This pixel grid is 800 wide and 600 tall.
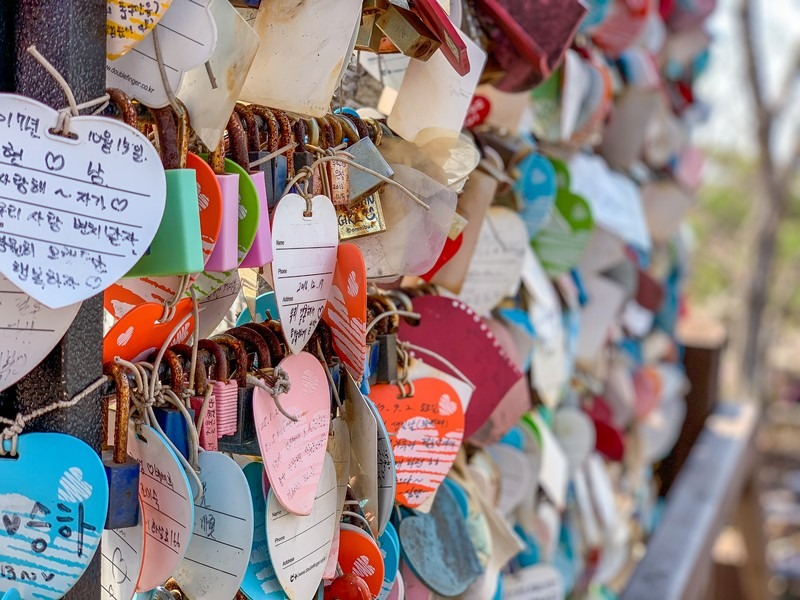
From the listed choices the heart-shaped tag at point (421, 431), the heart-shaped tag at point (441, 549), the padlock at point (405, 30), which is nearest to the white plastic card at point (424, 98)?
the padlock at point (405, 30)

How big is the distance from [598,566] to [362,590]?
1.05 meters

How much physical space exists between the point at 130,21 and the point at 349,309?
203 mm

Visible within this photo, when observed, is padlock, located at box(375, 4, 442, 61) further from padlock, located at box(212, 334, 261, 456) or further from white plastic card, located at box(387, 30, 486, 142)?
padlock, located at box(212, 334, 261, 456)

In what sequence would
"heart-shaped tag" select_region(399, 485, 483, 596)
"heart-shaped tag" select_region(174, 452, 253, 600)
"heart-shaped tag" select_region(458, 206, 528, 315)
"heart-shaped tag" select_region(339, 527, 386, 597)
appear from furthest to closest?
"heart-shaped tag" select_region(458, 206, 528, 315), "heart-shaped tag" select_region(399, 485, 483, 596), "heart-shaped tag" select_region(339, 527, 386, 597), "heart-shaped tag" select_region(174, 452, 253, 600)

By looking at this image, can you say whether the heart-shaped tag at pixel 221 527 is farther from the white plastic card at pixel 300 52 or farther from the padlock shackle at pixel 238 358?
the white plastic card at pixel 300 52

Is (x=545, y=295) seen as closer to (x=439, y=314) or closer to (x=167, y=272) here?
(x=439, y=314)

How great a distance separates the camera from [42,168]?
0.36 meters

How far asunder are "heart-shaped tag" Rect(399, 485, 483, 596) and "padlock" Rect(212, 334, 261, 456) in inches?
7.7

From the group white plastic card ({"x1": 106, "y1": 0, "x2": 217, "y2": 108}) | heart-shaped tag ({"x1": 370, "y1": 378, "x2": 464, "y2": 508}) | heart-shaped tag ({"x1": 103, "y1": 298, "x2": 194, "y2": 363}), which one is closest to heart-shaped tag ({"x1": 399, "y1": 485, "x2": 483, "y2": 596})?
heart-shaped tag ({"x1": 370, "y1": 378, "x2": 464, "y2": 508})

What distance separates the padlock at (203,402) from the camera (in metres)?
0.47

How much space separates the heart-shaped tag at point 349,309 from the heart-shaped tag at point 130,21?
0.56 feet

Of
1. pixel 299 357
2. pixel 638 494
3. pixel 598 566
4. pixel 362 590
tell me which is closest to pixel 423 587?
pixel 362 590

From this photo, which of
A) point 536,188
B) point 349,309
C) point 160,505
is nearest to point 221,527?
point 160,505

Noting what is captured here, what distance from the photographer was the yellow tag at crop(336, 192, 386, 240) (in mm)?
567
